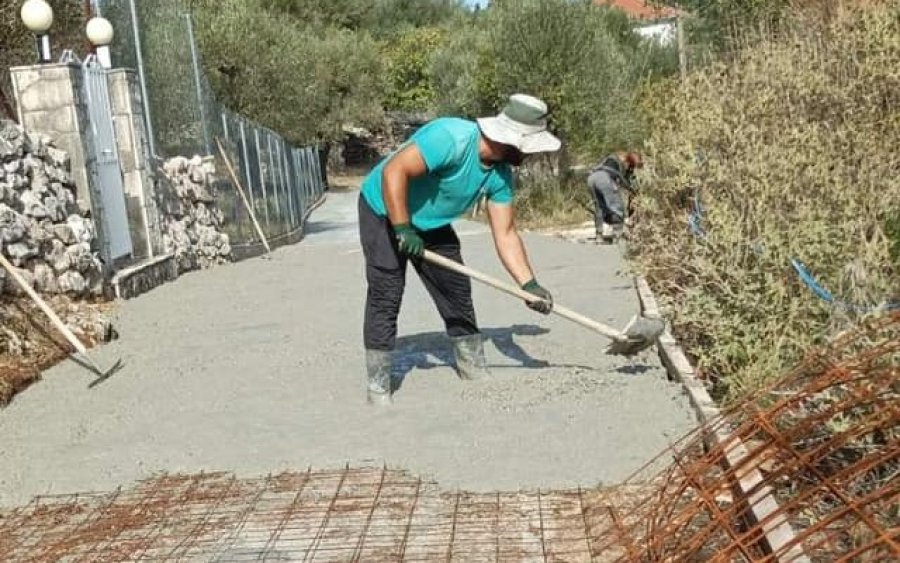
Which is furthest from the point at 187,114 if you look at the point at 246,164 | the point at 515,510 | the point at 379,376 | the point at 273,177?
the point at 515,510

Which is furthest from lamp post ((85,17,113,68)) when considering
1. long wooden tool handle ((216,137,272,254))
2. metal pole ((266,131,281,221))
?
metal pole ((266,131,281,221))

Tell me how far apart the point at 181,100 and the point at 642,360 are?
33.1 ft

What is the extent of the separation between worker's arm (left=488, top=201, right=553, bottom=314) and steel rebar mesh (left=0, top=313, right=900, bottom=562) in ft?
5.12

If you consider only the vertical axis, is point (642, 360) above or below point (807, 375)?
below

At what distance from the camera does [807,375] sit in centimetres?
383

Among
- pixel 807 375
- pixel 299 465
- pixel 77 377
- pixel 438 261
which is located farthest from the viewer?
pixel 77 377

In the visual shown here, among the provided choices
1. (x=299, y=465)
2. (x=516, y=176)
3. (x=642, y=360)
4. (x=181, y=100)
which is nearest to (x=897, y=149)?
(x=642, y=360)

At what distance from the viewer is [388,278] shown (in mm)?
5812

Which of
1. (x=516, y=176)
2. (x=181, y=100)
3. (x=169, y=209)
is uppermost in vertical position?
(x=181, y=100)

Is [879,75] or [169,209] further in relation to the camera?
[169,209]

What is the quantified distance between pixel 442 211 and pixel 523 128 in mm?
656

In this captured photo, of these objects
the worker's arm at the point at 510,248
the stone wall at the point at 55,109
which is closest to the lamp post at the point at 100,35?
the stone wall at the point at 55,109

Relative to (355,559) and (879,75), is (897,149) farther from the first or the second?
(355,559)

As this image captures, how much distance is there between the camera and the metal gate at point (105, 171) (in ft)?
34.2
